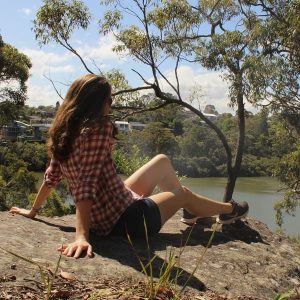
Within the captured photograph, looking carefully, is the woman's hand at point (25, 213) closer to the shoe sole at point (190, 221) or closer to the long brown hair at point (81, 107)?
the long brown hair at point (81, 107)

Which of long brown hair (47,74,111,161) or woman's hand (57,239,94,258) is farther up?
long brown hair (47,74,111,161)

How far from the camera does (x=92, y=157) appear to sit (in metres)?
1.77

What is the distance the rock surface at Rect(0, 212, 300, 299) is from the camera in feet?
5.11

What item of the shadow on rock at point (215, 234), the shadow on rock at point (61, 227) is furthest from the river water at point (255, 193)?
the shadow on rock at point (61, 227)

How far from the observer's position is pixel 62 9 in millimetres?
7852

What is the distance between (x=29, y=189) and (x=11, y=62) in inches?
110

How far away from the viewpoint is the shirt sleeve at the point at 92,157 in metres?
1.74

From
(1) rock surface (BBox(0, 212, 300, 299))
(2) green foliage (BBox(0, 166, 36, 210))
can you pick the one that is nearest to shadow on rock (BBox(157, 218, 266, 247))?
(1) rock surface (BBox(0, 212, 300, 299))

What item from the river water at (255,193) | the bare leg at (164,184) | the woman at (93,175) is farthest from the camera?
the river water at (255,193)

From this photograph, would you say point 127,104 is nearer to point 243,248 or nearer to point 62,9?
point 62,9

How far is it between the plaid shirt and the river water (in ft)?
42.4

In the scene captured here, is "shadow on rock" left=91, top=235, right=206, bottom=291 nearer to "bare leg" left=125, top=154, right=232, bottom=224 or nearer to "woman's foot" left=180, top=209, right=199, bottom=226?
"bare leg" left=125, top=154, right=232, bottom=224

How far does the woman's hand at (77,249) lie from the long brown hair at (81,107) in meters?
0.39

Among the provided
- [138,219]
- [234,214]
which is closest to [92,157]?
[138,219]
